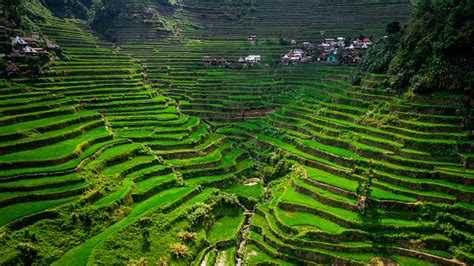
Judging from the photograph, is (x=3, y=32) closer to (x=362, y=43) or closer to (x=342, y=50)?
(x=342, y=50)

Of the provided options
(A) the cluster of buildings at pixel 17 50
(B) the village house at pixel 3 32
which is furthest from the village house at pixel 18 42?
(B) the village house at pixel 3 32

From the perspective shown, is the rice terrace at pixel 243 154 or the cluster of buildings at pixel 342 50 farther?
the cluster of buildings at pixel 342 50

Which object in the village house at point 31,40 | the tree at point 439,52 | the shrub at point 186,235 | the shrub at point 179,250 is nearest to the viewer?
the shrub at point 179,250

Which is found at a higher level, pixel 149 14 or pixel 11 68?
pixel 149 14

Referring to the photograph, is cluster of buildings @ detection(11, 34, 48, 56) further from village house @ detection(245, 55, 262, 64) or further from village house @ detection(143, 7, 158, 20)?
village house @ detection(245, 55, 262, 64)

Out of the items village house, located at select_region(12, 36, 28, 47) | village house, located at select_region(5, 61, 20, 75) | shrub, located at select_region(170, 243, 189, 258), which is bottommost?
shrub, located at select_region(170, 243, 189, 258)

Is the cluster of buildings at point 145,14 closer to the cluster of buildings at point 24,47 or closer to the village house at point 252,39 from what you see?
the village house at point 252,39

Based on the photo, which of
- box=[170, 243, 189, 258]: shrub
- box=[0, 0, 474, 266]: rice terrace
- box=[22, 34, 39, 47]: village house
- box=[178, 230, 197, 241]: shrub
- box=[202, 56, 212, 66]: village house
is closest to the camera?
box=[0, 0, 474, 266]: rice terrace

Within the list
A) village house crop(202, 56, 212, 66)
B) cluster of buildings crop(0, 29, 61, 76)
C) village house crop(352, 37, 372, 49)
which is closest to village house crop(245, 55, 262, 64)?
village house crop(202, 56, 212, 66)

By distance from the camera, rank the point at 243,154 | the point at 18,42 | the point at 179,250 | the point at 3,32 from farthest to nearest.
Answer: the point at 3,32
the point at 18,42
the point at 243,154
the point at 179,250

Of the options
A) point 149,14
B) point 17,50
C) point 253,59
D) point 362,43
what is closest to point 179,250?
point 17,50
